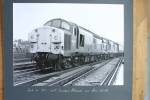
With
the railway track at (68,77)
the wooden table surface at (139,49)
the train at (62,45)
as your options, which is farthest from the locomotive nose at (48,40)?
the wooden table surface at (139,49)

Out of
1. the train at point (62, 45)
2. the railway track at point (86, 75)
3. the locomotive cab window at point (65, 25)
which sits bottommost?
the railway track at point (86, 75)

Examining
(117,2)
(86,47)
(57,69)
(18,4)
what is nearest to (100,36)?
(86,47)

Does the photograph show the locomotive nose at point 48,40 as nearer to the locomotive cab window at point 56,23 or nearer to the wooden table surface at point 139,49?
the locomotive cab window at point 56,23

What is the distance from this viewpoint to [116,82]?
2.05m

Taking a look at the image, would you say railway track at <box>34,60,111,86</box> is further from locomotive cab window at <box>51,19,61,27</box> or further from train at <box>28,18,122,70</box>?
locomotive cab window at <box>51,19,61,27</box>

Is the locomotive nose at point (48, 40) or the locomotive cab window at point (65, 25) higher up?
the locomotive cab window at point (65, 25)

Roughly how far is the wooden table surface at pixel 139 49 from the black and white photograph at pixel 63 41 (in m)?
0.12

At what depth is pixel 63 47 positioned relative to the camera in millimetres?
2035

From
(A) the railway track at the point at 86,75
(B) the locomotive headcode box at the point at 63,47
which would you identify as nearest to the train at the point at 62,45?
(B) the locomotive headcode box at the point at 63,47

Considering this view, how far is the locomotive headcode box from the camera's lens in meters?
2.03

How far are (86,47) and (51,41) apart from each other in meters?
0.31

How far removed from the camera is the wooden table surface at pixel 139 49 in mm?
2059

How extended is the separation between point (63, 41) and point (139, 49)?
2.23 feet

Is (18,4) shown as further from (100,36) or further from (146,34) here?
(146,34)
